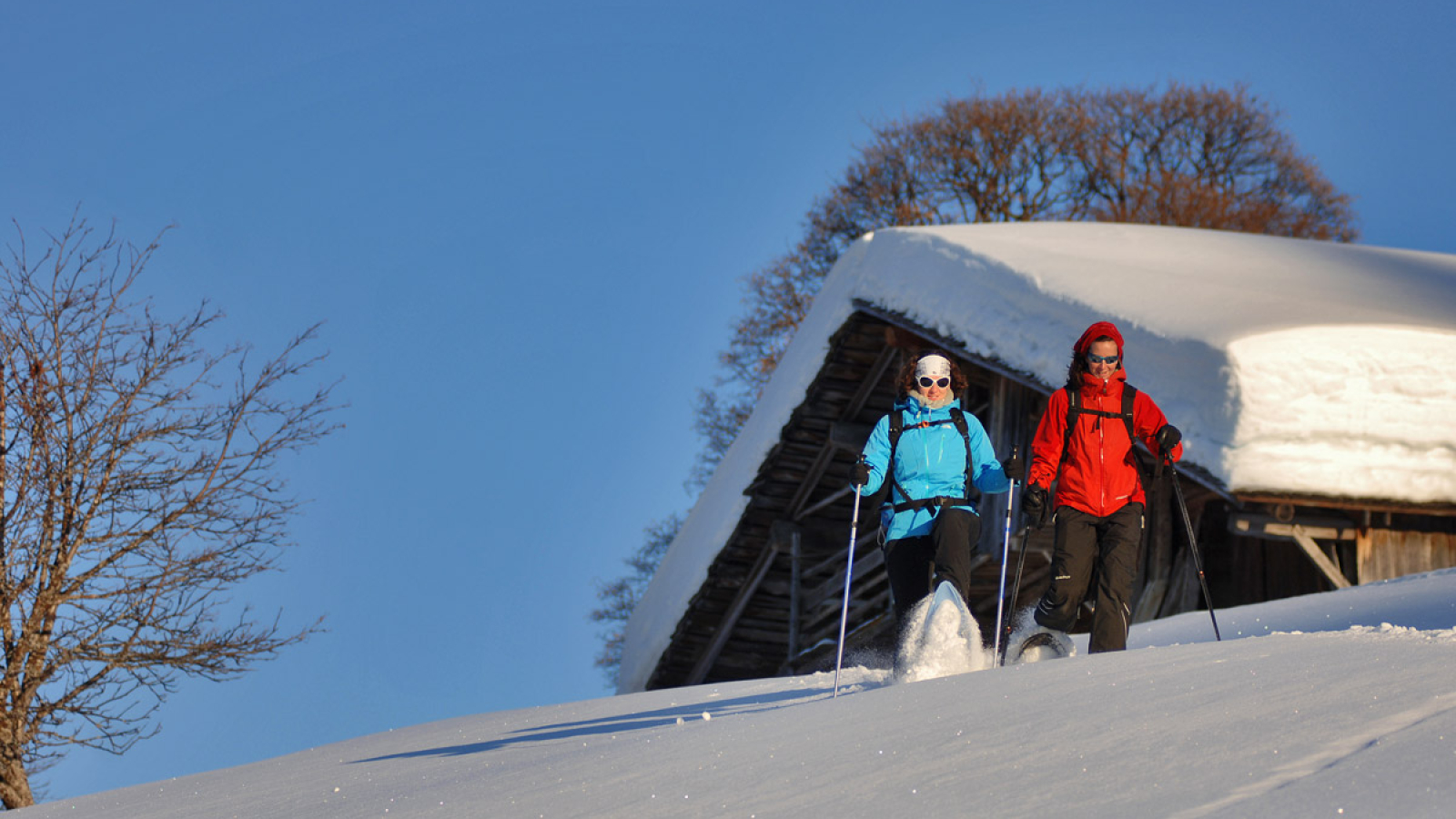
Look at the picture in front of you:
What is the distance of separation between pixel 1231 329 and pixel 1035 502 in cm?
301

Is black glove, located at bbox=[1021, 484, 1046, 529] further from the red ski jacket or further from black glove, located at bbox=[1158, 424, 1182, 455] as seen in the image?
black glove, located at bbox=[1158, 424, 1182, 455]

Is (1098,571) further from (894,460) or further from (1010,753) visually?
(1010,753)

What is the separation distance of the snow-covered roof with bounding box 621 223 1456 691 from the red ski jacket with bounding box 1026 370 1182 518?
7.32 feet

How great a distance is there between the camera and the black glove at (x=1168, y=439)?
5.55m

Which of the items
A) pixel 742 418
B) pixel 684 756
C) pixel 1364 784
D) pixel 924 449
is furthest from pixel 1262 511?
pixel 742 418

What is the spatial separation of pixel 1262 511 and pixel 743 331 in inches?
715

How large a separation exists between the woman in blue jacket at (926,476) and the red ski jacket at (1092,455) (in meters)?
0.21

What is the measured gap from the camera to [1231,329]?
7.69m

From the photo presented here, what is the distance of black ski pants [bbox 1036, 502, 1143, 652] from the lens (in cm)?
545

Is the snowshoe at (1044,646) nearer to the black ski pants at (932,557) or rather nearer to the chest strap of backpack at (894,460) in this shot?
the black ski pants at (932,557)

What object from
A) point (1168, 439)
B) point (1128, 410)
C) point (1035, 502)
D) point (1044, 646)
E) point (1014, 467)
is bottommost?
point (1044, 646)

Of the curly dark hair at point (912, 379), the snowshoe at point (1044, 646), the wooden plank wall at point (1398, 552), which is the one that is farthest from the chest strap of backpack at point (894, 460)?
the wooden plank wall at point (1398, 552)

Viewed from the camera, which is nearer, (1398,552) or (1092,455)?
(1092,455)

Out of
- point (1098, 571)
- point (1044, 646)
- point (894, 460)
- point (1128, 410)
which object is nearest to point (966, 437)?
point (894, 460)
